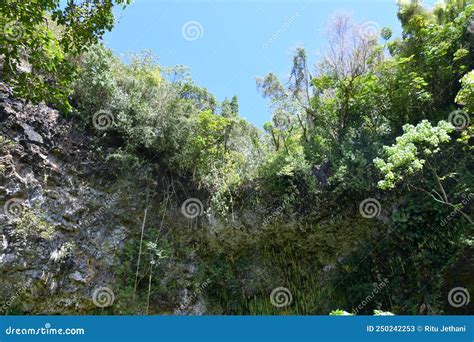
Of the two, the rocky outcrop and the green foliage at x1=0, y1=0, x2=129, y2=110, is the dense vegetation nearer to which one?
the rocky outcrop

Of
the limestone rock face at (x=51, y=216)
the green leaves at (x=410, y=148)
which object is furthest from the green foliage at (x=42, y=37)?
the green leaves at (x=410, y=148)

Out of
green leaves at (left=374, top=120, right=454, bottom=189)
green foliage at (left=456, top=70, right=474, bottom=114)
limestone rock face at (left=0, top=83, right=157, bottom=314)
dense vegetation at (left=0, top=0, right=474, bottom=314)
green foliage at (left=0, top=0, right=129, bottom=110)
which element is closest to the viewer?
green foliage at (left=0, top=0, right=129, bottom=110)

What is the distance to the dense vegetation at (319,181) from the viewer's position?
23.1ft

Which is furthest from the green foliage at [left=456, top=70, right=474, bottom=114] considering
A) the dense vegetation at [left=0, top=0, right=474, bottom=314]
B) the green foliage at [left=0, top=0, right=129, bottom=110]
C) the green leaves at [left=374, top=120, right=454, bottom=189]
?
the green foliage at [left=0, top=0, right=129, bottom=110]

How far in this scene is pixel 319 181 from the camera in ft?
25.5

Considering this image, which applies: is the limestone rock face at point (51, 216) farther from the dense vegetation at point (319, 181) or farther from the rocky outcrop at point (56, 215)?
the dense vegetation at point (319, 181)

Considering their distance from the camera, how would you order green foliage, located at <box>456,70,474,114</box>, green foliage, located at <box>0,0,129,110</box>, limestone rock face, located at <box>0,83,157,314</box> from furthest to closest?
limestone rock face, located at <box>0,83,157,314</box> → green foliage, located at <box>456,70,474,114</box> → green foliage, located at <box>0,0,129,110</box>

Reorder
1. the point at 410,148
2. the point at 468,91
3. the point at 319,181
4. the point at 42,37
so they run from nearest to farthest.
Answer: the point at 42,37 < the point at 468,91 < the point at 410,148 < the point at 319,181

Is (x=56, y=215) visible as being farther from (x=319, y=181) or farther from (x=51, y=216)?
(x=319, y=181)

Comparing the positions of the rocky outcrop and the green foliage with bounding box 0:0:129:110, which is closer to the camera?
the green foliage with bounding box 0:0:129:110

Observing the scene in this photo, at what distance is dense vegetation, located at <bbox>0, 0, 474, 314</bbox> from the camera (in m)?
7.04

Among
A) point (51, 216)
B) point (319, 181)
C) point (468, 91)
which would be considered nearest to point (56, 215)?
point (51, 216)

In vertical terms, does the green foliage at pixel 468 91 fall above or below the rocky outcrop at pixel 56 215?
above

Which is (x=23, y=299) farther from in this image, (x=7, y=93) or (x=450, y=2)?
(x=450, y=2)
